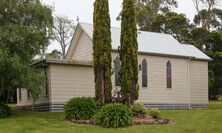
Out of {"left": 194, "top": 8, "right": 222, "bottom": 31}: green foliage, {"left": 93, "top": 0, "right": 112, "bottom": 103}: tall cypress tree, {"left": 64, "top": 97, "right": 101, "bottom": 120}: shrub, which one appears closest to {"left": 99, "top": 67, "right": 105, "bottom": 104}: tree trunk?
{"left": 93, "top": 0, "right": 112, "bottom": 103}: tall cypress tree

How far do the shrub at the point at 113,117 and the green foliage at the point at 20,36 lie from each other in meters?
4.88

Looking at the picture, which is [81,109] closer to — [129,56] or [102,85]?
[102,85]

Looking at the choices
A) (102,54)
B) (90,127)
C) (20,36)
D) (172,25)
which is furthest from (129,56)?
(172,25)

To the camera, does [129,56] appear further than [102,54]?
Yes

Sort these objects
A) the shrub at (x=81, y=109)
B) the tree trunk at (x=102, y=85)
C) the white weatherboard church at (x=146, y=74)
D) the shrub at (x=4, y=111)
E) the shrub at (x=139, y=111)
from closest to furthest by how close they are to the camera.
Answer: the shrub at (x=81, y=109) < the shrub at (x=139, y=111) < the tree trunk at (x=102, y=85) < the shrub at (x=4, y=111) < the white weatherboard church at (x=146, y=74)

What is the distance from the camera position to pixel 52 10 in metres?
26.6

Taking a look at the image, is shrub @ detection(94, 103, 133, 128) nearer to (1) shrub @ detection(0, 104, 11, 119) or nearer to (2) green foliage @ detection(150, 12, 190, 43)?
(1) shrub @ detection(0, 104, 11, 119)

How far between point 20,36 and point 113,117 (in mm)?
7320

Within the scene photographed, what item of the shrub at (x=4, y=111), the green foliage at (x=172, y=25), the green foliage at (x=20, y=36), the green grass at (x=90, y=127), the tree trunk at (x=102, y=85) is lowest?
the green grass at (x=90, y=127)

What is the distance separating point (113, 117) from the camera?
21.0m

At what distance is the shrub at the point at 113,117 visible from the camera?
2081 cm

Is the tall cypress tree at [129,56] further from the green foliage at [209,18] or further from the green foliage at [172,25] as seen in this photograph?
the green foliage at [209,18]

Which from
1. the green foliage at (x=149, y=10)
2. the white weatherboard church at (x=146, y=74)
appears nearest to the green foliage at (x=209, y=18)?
the green foliage at (x=149, y=10)

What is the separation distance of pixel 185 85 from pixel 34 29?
14.5 metres
